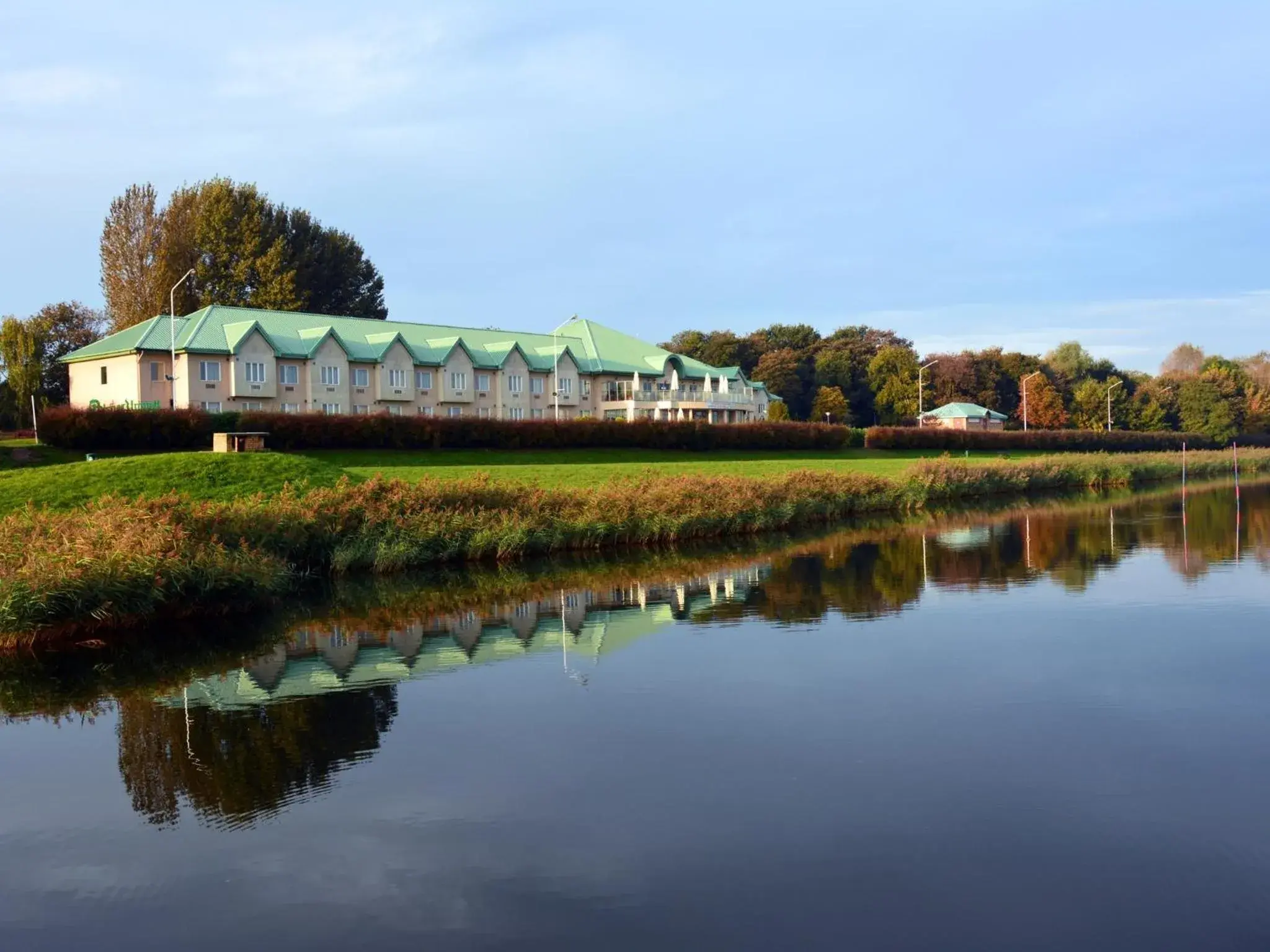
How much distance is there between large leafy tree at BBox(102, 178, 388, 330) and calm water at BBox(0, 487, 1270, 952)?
55.2 meters

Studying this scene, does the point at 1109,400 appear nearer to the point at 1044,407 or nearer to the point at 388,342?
the point at 1044,407

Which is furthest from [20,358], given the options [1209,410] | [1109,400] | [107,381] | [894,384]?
[1209,410]

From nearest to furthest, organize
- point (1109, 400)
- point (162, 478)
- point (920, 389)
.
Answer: point (162, 478) < point (920, 389) < point (1109, 400)

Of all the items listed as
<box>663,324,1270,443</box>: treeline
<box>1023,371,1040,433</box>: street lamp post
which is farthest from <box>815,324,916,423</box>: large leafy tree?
<box>1023,371,1040,433</box>: street lamp post

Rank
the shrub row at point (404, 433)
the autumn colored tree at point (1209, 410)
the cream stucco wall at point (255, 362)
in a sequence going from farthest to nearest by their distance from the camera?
the autumn colored tree at point (1209, 410) < the cream stucco wall at point (255, 362) < the shrub row at point (404, 433)

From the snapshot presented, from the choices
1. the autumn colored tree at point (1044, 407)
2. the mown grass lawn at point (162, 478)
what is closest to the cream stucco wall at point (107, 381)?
the mown grass lawn at point (162, 478)

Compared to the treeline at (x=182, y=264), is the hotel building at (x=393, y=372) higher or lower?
lower

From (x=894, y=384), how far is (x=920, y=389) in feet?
25.9

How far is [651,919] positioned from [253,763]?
4.93 metres

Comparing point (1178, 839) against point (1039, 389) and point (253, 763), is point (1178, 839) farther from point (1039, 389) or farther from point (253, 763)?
point (1039, 389)

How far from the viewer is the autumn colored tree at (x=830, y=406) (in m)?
91.4

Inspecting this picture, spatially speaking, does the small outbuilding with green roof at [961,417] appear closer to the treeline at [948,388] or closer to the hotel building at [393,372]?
the treeline at [948,388]

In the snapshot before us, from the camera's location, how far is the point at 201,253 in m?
68.6

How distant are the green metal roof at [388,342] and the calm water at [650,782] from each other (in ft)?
143
